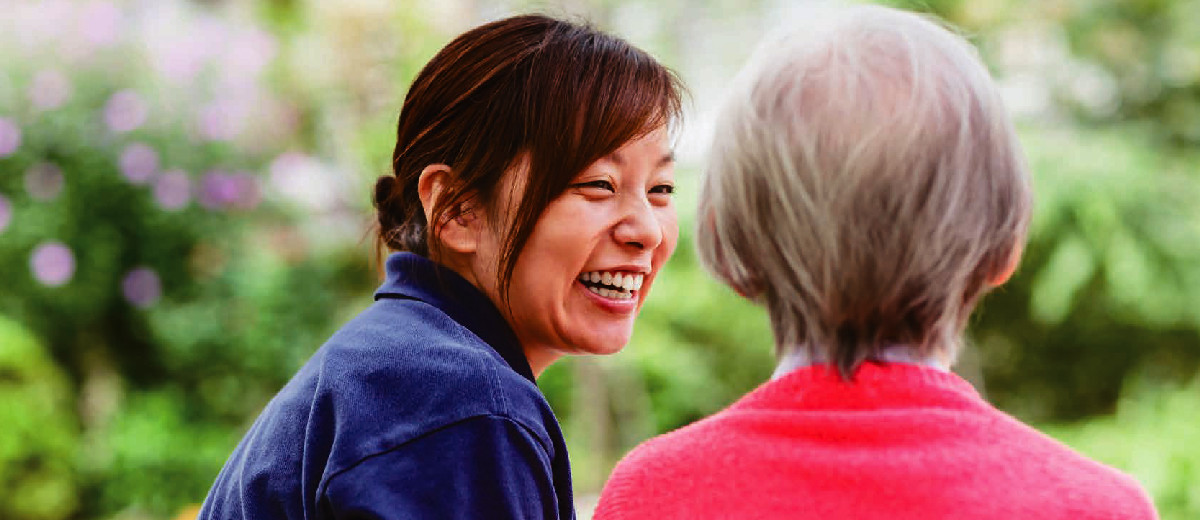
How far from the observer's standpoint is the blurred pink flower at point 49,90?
4691mm

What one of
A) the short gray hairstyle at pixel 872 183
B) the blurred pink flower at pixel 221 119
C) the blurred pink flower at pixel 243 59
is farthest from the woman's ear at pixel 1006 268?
the blurred pink flower at pixel 243 59

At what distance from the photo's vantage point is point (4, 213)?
445 cm

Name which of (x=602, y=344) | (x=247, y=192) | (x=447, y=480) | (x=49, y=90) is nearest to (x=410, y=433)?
(x=447, y=480)

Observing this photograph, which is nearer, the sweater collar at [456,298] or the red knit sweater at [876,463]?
the red knit sweater at [876,463]

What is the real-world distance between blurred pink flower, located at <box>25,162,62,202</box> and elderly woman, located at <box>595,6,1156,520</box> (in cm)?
421

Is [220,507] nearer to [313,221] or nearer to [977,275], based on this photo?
[977,275]

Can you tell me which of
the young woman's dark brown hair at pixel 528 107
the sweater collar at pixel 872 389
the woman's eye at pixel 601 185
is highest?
the young woman's dark brown hair at pixel 528 107

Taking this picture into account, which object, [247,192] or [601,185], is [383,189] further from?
[247,192]

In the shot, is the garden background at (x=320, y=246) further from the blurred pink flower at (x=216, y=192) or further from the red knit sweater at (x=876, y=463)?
the red knit sweater at (x=876, y=463)

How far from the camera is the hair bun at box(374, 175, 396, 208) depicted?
166 cm

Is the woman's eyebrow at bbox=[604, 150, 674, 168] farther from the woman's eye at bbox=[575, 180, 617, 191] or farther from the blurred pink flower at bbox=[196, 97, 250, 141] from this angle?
the blurred pink flower at bbox=[196, 97, 250, 141]

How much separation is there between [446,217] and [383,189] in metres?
0.22

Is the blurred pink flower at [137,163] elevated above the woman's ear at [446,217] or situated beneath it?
situated beneath

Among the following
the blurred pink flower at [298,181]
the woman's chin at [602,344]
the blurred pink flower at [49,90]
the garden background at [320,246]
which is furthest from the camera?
the blurred pink flower at [298,181]
